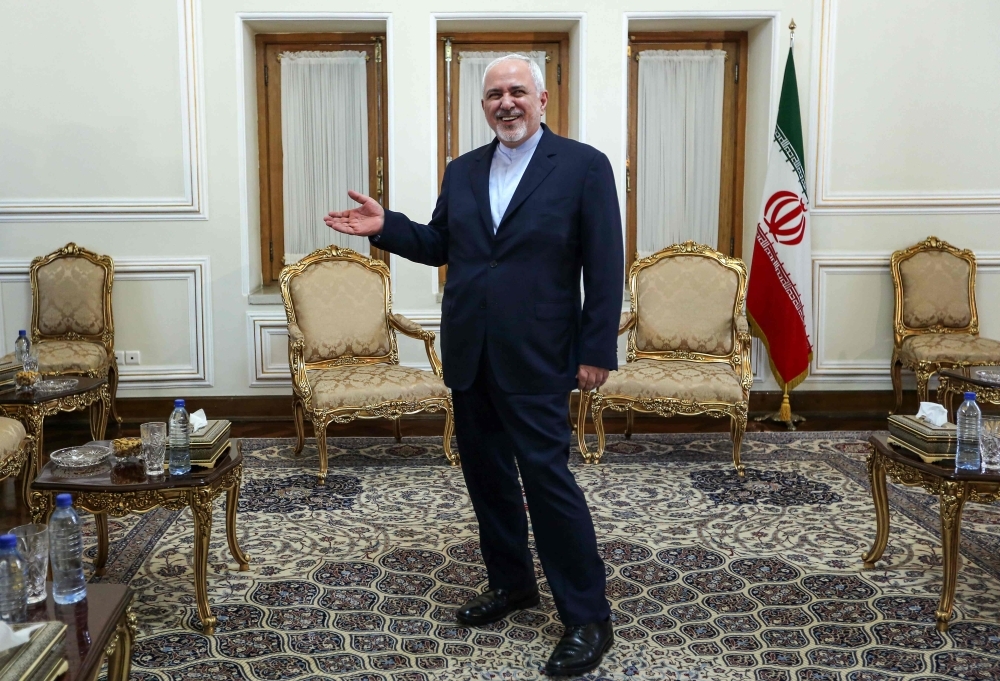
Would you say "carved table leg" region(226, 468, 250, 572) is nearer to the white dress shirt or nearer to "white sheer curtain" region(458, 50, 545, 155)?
the white dress shirt

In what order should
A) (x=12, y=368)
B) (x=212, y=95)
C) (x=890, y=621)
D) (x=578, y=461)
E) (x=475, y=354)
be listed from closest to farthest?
(x=475, y=354) < (x=890, y=621) < (x=12, y=368) < (x=578, y=461) < (x=212, y=95)

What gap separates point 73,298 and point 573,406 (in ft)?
9.40

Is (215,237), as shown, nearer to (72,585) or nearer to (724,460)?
(724,460)

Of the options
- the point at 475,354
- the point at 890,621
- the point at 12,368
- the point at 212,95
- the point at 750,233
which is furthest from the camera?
the point at 750,233

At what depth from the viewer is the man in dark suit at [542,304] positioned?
2.40 m

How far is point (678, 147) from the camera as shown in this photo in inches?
230

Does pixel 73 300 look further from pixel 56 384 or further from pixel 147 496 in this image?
pixel 147 496

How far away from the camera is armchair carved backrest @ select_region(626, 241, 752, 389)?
190 inches

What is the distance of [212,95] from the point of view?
5.31 m

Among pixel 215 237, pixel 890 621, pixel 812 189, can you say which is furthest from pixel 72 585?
pixel 812 189

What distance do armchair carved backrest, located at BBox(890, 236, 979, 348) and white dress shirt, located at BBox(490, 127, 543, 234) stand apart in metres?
3.64

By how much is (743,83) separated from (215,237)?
10.7ft

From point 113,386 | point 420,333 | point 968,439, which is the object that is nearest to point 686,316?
point 420,333

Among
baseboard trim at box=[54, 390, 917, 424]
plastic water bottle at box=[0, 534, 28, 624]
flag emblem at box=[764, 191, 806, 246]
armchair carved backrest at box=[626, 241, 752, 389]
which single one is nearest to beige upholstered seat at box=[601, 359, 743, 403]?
armchair carved backrest at box=[626, 241, 752, 389]
